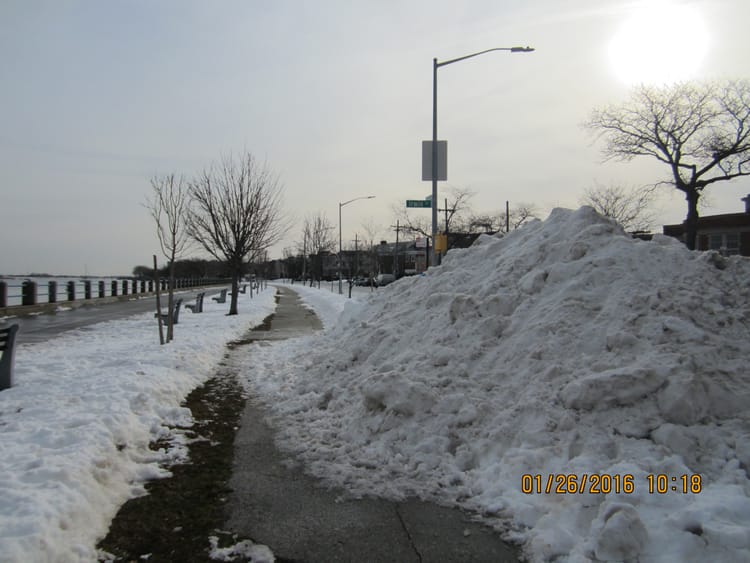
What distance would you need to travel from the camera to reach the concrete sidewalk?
3.15m

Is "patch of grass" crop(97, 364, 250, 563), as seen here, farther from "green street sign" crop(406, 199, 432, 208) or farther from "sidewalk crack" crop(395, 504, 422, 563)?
"green street sign" crop(406, 199, 432, 208)

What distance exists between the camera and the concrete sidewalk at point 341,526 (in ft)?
10.3

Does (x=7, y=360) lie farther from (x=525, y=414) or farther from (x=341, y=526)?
(x=525, y=414)

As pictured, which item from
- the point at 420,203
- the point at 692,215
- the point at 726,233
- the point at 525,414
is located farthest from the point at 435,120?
the point at 726,233

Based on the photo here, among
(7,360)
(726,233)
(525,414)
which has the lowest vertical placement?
(525,414)

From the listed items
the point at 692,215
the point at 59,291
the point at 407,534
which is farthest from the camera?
the point at 692,215

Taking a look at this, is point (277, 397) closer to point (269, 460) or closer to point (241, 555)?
point (269, 460)

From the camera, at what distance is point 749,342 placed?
4617 millimetres

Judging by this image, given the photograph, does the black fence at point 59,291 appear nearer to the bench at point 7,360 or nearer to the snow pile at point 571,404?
the bench at point 7,360

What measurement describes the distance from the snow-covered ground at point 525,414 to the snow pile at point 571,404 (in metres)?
0.02

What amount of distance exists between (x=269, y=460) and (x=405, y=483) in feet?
4.61

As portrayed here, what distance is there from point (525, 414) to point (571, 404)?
406 mm

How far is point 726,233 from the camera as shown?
3772 cm

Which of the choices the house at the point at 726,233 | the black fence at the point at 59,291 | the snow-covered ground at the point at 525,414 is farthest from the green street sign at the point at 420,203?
the house at the point at 726,233
